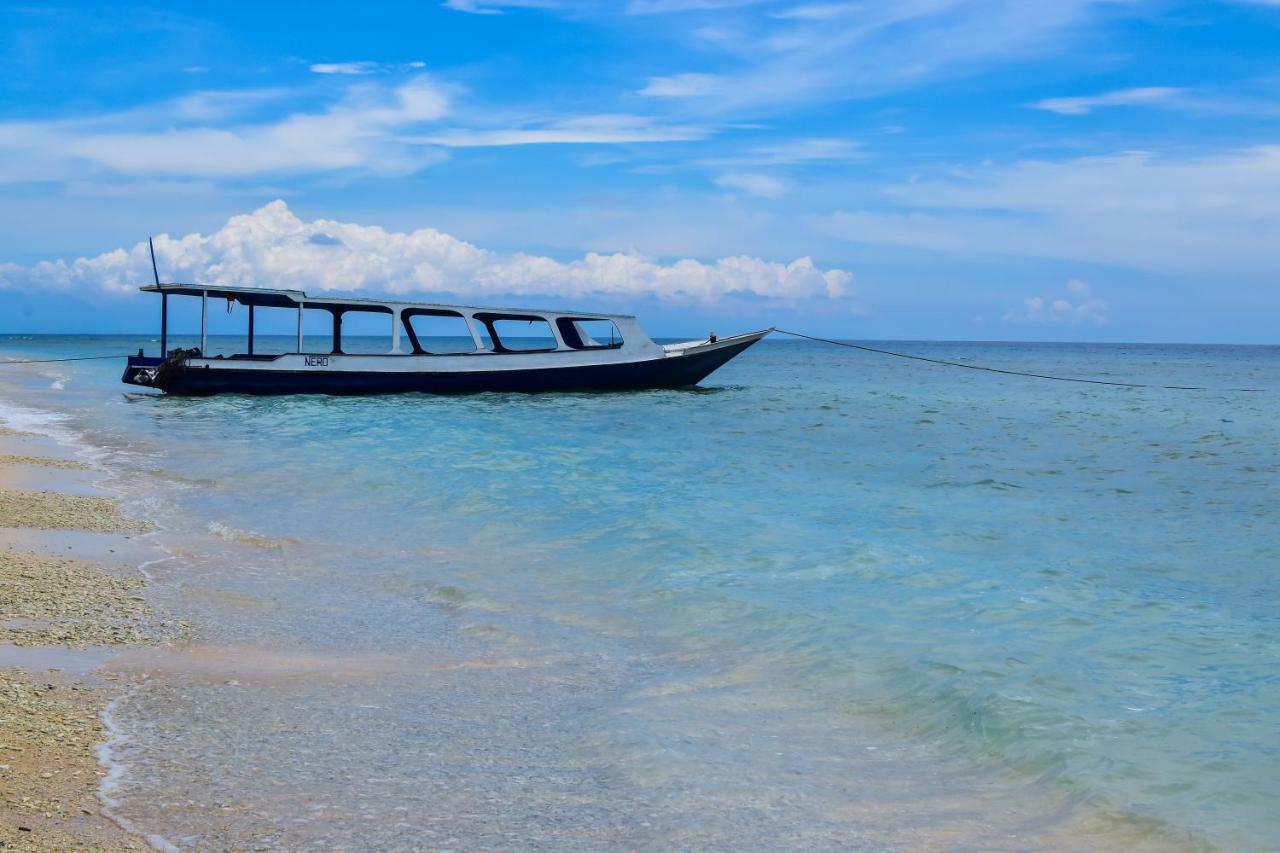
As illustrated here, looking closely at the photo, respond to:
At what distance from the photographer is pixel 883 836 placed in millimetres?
4305

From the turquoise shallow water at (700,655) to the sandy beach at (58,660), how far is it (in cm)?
23

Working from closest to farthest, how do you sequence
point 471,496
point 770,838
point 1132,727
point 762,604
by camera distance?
1. point 770,838
2. point 1132,727
3. point 762,604
4. point 471,496

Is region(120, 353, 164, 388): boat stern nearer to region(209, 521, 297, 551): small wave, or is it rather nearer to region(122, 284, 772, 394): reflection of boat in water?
region(122, 284, 772, 394): reflection of boat in water

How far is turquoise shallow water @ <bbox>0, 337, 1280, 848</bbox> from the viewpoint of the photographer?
4.57m

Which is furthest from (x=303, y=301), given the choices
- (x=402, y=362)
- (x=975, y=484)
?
(x=975, y=484)

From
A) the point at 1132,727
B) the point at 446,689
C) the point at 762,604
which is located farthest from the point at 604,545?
the point at 1132,727

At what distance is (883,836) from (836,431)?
2227 cm

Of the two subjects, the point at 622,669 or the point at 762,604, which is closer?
the point at 622,669

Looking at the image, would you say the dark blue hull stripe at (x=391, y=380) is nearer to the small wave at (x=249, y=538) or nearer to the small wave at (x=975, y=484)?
the small wave at (x=975, y=484)

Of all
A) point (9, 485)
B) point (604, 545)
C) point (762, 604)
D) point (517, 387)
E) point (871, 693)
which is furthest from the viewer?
point (517, 387)

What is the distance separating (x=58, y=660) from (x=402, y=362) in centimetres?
2331

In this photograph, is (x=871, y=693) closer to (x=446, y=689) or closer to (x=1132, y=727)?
(x=1132, y=727)

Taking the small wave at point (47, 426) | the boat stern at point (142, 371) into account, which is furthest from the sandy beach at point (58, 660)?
the boat stern at point (142, 371)

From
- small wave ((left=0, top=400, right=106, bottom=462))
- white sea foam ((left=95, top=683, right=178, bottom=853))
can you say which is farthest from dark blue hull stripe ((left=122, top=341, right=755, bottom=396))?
white sea foam ((left=95, top=683, right=178, bottom=853))
